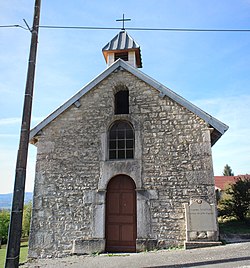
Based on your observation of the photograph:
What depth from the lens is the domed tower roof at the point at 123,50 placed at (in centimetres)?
1148

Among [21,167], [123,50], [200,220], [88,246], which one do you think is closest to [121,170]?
[88,246]

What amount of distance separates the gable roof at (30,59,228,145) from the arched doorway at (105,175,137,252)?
3.15 meters

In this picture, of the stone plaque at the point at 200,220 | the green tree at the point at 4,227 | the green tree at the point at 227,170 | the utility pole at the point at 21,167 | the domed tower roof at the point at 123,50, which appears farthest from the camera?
the green tree at the point at 227,170

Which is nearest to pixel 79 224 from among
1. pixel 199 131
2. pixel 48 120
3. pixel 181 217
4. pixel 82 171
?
pixel 82 171

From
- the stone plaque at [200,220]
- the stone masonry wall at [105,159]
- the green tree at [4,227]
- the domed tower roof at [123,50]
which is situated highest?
the domed tower roof at [123,50]

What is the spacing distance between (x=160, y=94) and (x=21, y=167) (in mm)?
5552

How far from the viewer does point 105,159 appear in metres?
8.45

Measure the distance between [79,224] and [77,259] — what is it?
1.07 metres

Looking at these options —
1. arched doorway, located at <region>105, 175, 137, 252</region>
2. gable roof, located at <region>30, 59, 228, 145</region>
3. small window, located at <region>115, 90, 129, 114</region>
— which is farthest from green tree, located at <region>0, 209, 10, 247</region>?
small window, located at <region>115, 90, 129, 114</region>

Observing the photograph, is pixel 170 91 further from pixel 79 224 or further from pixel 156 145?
pixel 79 224

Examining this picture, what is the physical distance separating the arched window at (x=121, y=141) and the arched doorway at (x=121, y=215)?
788mm

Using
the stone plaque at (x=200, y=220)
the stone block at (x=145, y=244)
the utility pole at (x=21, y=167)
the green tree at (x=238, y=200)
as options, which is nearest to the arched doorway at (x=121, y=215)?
the stone block at (x=145, y=244)

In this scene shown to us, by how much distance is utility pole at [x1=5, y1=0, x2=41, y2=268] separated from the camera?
4375 millimetres

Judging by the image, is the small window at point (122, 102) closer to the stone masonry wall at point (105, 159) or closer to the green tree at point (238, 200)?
the stone masonry wall at point (105, 159)
